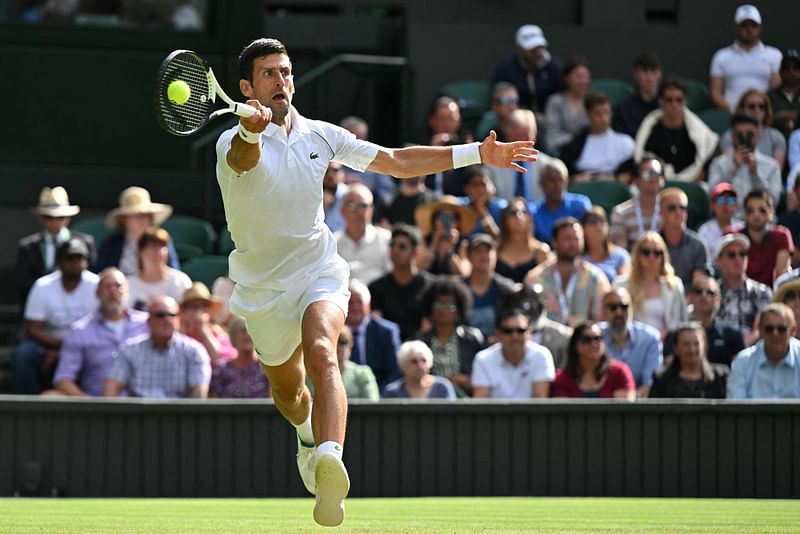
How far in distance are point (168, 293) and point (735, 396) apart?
4509mm

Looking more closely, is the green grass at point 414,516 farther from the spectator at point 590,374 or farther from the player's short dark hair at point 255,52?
the player's short dark hair at point 255,52

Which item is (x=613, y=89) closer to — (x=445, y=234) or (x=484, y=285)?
(x=445, y=234)

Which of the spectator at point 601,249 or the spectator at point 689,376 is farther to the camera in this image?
the spectator at point 601,249

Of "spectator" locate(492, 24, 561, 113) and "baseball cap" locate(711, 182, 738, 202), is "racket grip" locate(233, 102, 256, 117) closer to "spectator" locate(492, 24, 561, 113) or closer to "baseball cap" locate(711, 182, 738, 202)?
"baseball cap" locate(711, 182, 738, 202)

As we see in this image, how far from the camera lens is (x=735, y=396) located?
1041 cm

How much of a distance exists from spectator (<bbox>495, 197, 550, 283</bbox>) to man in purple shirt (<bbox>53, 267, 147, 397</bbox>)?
304 cm

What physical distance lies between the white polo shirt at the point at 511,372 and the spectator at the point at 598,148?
338 centimetres

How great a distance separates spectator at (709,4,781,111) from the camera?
1460cm

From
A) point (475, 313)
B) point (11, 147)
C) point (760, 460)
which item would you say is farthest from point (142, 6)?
point (760, 460)

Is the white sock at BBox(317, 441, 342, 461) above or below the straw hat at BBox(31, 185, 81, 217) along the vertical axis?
below

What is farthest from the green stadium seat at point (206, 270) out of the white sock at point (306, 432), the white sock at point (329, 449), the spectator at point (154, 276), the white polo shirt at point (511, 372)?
the white sock at point (329, 449)

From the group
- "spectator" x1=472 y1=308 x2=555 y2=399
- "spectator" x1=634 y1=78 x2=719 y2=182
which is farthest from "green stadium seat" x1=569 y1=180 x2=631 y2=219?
"spectator" x1=472 y1=308 x2=555 y2=399

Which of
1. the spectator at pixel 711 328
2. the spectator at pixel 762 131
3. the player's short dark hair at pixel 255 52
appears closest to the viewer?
the player's short dark hair at pixel 255 52

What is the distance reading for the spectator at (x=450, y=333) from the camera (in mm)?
11258
